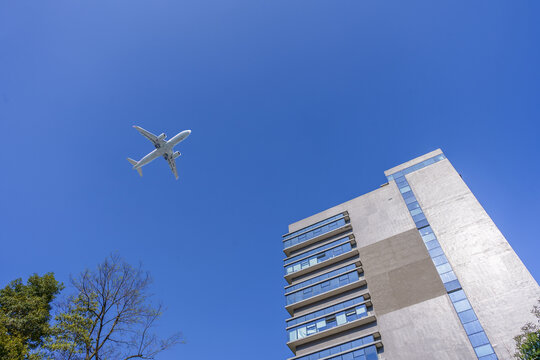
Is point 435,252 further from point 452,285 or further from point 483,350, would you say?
point 483,350

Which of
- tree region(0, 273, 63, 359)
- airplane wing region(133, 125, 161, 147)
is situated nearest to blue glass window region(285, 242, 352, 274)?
airplane wing region(133, 125, 161, 147)

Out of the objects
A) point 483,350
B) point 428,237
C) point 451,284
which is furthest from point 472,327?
point 428,237

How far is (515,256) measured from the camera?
37688 mm

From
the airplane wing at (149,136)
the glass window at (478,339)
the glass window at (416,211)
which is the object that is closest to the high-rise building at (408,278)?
the glass window at (478,339)

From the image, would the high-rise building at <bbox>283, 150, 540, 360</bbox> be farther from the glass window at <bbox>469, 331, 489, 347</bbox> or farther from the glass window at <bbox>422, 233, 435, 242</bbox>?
the glass window at <bbox>422, 233, 435, 242</bbox>

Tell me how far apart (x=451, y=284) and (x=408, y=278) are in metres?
4.68

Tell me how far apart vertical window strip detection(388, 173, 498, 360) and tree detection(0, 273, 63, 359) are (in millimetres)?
35698

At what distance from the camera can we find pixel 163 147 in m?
51.2

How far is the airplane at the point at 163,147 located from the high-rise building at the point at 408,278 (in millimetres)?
21664

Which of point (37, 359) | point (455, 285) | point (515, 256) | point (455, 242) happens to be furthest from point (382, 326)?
point (37, 359)

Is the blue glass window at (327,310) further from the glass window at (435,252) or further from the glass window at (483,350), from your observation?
the glass window at (483,350)

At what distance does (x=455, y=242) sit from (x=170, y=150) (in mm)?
38988

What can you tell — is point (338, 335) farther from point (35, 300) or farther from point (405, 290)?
point (35, 300)

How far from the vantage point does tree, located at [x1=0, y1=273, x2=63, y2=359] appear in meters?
23.7
